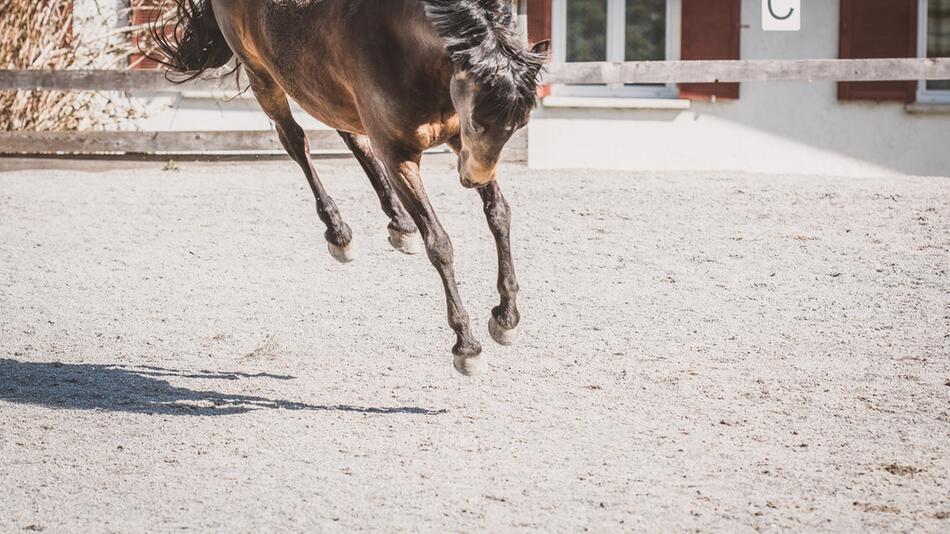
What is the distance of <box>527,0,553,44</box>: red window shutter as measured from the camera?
14688mm

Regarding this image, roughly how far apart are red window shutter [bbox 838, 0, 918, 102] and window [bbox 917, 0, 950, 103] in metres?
0.15

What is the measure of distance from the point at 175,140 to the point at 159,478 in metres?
9.16

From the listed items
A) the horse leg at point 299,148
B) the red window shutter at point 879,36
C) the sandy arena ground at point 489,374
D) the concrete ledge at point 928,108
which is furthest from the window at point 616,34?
the horse leg at point 299,148

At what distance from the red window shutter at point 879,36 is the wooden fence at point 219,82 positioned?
2.49 metres

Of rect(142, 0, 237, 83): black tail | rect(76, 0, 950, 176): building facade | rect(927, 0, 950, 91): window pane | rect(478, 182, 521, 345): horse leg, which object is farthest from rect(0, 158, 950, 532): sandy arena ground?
rect(927, 0, 950, 91): window pane

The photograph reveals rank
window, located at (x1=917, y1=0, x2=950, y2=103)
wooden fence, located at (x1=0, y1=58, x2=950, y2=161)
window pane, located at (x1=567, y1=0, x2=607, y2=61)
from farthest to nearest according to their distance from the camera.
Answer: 1. window pane, located at (x1=567, y1=0, x2=607, y2=61)
2. window, located at (x1=917, y1=0, x2=950, y2=103)
3. wooden fence, located at (x1=0, y1=58, x2=950, y2=161)

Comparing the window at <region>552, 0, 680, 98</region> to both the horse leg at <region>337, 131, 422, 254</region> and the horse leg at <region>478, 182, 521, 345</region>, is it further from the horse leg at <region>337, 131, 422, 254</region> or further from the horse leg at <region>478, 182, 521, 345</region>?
the horse leg at <region>478, 182, 521, 345</region>

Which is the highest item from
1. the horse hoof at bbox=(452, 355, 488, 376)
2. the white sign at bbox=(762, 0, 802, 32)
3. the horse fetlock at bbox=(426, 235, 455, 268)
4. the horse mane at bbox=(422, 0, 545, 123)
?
the white sign at bbox=(762, 0, 802, 32)

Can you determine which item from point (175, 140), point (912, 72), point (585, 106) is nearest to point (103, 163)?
point (175, 140)

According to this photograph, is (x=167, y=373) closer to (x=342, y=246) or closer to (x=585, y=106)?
(x=342, y=246)

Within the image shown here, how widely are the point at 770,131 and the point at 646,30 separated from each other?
1925mm

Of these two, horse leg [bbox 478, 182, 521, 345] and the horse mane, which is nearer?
the horse mane

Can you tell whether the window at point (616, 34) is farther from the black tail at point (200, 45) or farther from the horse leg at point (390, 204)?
the horse leg at point (390, 204)

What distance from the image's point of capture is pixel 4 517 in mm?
4008
